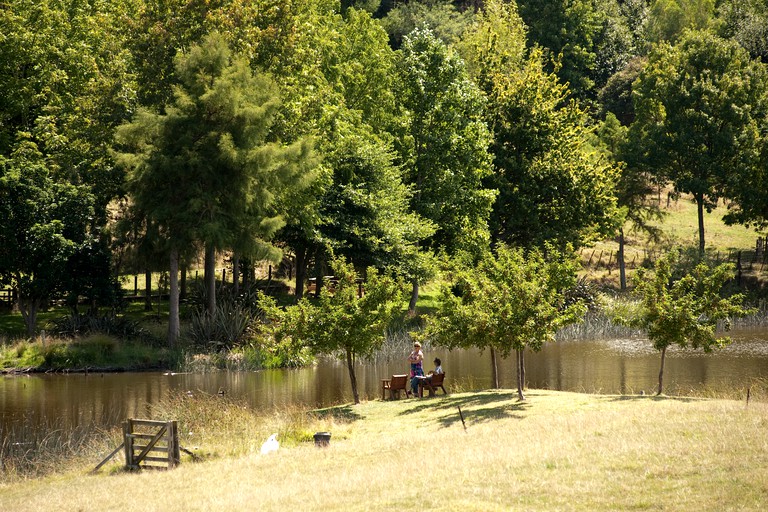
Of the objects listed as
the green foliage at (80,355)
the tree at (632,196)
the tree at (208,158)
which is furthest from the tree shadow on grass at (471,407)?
the tree at (632,196)

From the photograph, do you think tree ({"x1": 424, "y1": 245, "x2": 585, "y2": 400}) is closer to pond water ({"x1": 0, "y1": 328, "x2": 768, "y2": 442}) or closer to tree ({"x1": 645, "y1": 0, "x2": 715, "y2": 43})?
pond water ({"x1": 0, "y1": 328, "x2": 768, "y2": 442})

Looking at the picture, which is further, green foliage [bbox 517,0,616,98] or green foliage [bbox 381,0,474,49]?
green foliage [bbox 381,0,474,49]

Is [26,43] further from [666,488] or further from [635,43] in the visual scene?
[635,43]

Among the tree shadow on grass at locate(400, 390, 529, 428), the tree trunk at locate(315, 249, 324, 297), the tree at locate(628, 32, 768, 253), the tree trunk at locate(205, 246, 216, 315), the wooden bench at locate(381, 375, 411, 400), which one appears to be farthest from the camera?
the tree at locate(628, 32, 768, 253)

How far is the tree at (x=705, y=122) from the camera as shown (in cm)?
6812

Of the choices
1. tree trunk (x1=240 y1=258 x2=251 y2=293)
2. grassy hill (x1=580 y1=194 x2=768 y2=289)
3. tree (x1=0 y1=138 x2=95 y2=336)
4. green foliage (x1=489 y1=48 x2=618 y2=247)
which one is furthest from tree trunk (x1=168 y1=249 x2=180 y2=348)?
grassy hill (x1=580 y1=194 x2=768 y2=289)

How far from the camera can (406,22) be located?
351ft

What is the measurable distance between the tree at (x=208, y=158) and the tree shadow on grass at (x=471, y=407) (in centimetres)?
1717

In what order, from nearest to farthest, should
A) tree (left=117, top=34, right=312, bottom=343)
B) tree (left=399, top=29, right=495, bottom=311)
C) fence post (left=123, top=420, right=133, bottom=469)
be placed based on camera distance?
fence post (left=123, top=420, right=133, bottom=469) → tree (left=117, top=34, right=312, bottom=343) → tree (left=399, top=29, right=495, bottom=311)

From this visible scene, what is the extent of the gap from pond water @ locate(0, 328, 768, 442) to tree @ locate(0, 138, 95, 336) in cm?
616

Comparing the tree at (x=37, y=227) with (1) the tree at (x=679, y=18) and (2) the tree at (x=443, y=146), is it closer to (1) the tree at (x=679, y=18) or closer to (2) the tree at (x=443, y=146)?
(2) the tree at (x=443, y=146)

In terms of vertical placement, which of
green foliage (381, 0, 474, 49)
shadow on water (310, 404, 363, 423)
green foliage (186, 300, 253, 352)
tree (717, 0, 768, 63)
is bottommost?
shadow on water (310, 404, 363, 423)

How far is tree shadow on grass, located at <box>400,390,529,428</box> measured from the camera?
27.5m

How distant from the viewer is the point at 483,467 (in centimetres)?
2039
